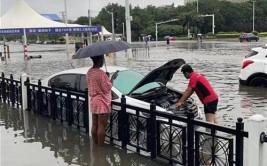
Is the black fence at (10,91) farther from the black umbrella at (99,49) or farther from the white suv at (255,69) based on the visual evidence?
the white suv at (255,69)

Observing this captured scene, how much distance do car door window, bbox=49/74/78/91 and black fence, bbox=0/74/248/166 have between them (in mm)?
313

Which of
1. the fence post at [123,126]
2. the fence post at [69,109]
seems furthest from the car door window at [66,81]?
the fence post at [123,126]

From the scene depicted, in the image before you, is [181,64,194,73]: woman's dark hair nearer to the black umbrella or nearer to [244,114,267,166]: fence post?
the black umbrella

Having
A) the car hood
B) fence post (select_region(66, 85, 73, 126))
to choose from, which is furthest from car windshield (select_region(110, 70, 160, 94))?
fence post (select_region(66, 85, 73, 126))

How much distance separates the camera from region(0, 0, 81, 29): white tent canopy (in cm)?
3341

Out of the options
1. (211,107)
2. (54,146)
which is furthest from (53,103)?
(211,107)

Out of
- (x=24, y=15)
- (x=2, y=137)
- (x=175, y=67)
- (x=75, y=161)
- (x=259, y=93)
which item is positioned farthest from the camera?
(x=24, y=15)

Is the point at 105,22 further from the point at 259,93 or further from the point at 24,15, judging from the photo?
the point at 259,93

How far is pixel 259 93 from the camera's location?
1401 cm

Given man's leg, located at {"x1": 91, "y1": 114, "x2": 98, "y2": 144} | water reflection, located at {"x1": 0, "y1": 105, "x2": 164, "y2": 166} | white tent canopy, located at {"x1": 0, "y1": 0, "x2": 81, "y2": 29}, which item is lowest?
water reflection, located at {"x1": 0, "y1": 105, "x2": 164, "y2": 166}

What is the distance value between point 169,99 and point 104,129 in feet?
5.77

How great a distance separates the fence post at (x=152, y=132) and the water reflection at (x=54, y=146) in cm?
20

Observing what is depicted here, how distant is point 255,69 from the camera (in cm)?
1456

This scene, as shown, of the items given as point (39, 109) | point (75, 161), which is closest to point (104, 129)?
point (75, 161)
